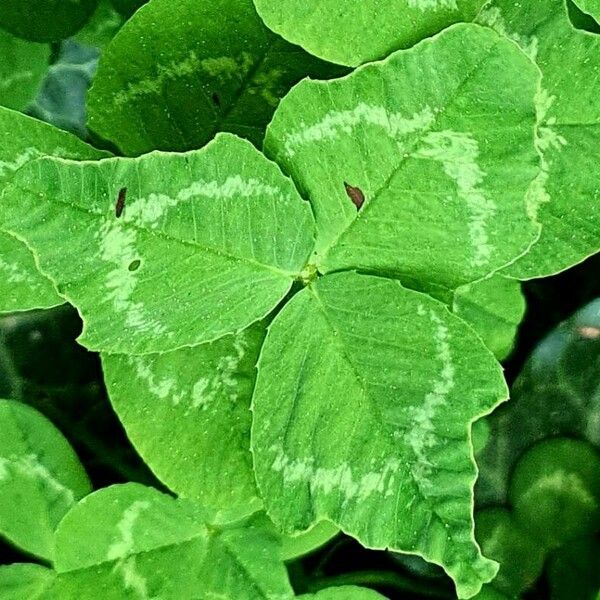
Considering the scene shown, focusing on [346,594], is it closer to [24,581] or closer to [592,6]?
[24,581]

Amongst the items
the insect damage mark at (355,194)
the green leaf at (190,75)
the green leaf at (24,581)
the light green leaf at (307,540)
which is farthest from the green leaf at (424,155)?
the green leaf at (24,581)

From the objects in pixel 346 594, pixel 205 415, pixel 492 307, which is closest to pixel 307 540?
pixel 346 594

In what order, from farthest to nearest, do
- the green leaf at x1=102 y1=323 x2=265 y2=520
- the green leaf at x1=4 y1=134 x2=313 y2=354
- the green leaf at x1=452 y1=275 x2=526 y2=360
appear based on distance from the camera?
the green leaf at x1=452 y1=275 x2=526 y2=360, the green leaf at x1=102 y1=323 x2=265 y2=520, the green leaf at x1=4 y1=134 x2=313 y2=354

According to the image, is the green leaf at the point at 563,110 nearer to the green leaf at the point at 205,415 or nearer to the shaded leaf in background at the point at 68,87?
the green leaf at the point at 205,415

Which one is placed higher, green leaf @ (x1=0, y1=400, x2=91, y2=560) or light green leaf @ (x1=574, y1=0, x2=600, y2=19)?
light green leaf @ (x1=574, y1=0, x2=600, y2=19)

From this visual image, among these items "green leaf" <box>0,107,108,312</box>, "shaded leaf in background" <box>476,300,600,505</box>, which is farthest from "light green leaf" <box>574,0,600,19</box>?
"green leaf" <box>0,107,108,312</box>

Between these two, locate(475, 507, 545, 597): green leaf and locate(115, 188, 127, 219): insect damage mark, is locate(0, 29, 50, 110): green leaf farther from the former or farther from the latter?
locate(475, 507, 545, 597): green leaf
